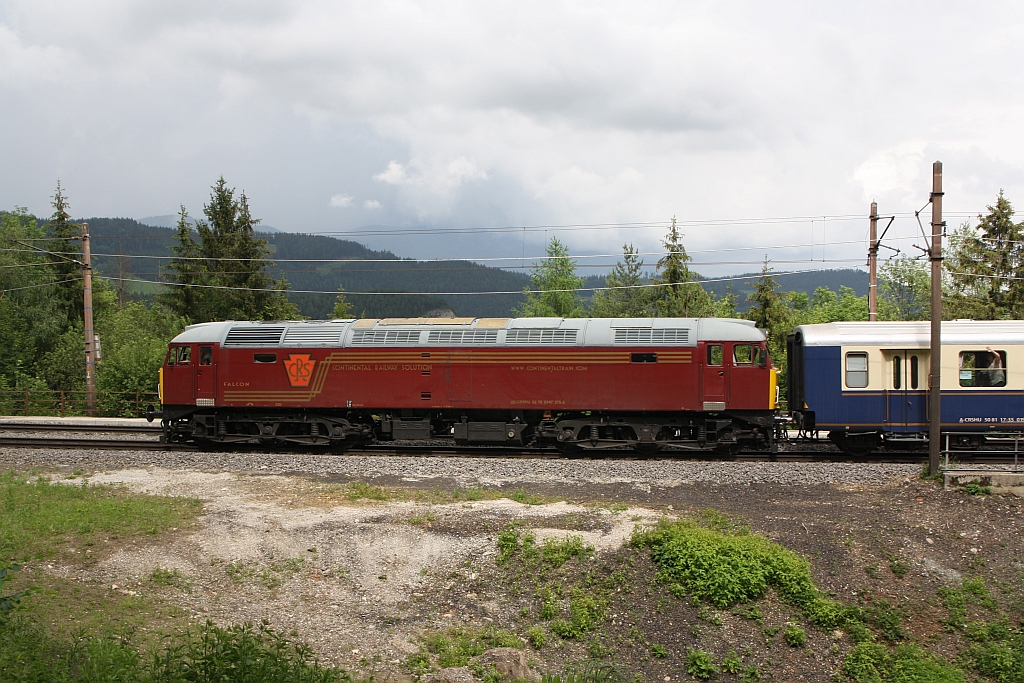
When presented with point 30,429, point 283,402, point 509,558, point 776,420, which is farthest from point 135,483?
point 776,420

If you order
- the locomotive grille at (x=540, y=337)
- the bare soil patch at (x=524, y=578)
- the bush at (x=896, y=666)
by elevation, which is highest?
the locomotive grille at (x=540, y=337)

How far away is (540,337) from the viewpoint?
19.4m

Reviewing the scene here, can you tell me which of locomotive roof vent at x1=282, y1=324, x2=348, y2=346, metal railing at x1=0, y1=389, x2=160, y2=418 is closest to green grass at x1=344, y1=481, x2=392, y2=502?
locomotive roof vent at x1=282, y1=324, x2=348, y2=346

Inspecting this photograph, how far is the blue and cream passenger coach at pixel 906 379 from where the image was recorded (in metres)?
17.9

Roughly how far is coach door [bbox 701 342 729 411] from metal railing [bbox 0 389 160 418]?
893 inches

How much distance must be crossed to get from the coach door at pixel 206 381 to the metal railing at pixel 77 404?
11.3m

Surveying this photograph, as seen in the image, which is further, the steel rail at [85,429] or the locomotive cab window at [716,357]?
the steel rail at [85,429]

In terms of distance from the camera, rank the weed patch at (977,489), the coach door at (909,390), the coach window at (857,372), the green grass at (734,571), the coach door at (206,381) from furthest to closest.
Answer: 1. the coach door at (206,381)
2. the coach window at (857,372)
3. the coach door at (909,390)
4. the weed patch at (977,489)
5. the green grass at (734,571)

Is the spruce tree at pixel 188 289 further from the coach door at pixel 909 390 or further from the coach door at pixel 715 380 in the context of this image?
the coach door at pixel 909 390

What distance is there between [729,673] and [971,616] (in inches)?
163

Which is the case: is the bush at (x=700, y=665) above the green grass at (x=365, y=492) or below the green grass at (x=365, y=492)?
below

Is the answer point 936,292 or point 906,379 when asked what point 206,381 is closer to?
point 936,292

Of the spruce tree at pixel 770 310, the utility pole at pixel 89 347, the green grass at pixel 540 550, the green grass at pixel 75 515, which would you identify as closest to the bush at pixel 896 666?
the green grass at pixel 540 550

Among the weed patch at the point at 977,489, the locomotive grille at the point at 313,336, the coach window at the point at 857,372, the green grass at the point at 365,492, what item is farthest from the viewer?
the locomotive grille at the point at 313,336
